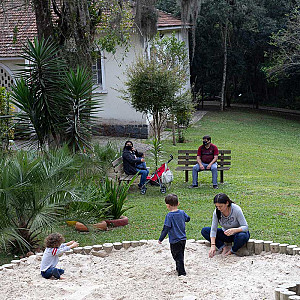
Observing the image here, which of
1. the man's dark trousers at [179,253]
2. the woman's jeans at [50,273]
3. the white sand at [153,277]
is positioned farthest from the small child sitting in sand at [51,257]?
the man's dark trousers at [179,253]

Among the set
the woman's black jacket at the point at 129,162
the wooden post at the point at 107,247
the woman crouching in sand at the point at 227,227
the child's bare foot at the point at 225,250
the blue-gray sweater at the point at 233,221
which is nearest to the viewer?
the woman crouching in sand at the point at 227,227

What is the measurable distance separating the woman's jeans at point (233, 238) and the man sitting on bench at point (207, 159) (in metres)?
5.30

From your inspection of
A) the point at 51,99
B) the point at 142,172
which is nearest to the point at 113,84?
the point at 142,172

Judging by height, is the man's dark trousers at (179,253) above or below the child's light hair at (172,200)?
below

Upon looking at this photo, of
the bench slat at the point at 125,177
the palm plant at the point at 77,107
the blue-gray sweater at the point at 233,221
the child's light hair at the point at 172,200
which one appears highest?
the palm plant at the point at 77,107

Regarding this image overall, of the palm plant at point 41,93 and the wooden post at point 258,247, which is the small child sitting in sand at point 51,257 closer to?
the wooden post at point 258,247

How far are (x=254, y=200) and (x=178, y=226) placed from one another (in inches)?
208

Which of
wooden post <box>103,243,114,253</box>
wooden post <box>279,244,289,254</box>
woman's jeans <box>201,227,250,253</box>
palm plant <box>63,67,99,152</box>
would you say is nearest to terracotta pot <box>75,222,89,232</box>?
wooden post <box>103,243,114,253</box>

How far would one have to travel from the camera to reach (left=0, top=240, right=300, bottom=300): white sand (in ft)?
18.8

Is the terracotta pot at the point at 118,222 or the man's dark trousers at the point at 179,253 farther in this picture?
the terracotta pot at the point at 118,222

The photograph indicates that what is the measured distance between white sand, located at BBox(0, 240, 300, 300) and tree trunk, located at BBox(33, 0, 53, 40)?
640cm

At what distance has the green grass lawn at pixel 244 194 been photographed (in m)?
8.69

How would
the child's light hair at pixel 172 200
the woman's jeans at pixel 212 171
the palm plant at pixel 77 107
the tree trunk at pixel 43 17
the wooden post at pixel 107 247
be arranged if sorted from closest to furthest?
the child's light hair at pixel 172 200
the wooden post at pixel 107 247
the palm plant at pixel 77 107
the tree trunk at pixel 43 17
the woman's jeans at pixel 212 171

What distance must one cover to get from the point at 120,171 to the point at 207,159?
2.07 metres
